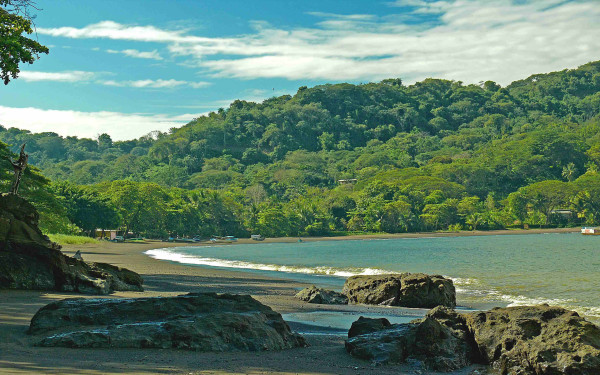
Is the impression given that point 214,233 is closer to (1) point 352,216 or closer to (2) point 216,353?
(1) point 352,216

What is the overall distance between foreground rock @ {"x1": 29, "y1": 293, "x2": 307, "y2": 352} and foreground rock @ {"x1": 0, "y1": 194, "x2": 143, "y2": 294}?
4.76m

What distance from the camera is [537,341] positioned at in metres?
8.15

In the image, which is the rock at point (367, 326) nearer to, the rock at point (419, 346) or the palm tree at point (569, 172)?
the rock at point (419, 346)

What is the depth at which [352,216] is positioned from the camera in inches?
4673

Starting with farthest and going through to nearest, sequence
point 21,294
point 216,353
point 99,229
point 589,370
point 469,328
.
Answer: point 99,229
point 21,294
point 469,328
point 216,353
point 589,370

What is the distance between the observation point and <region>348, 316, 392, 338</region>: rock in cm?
965

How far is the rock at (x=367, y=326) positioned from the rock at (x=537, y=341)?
1.41m

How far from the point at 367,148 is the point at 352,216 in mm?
82406

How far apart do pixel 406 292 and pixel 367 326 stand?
23.7ft

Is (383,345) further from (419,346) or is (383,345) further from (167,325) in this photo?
(167,325)

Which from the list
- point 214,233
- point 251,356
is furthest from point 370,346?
point 214,233

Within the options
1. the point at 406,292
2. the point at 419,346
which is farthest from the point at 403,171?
the point at 419,346

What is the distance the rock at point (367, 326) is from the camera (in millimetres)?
9648

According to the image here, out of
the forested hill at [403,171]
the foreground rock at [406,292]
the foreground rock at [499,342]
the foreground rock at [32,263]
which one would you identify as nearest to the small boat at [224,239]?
the forested hill at [403,171]
